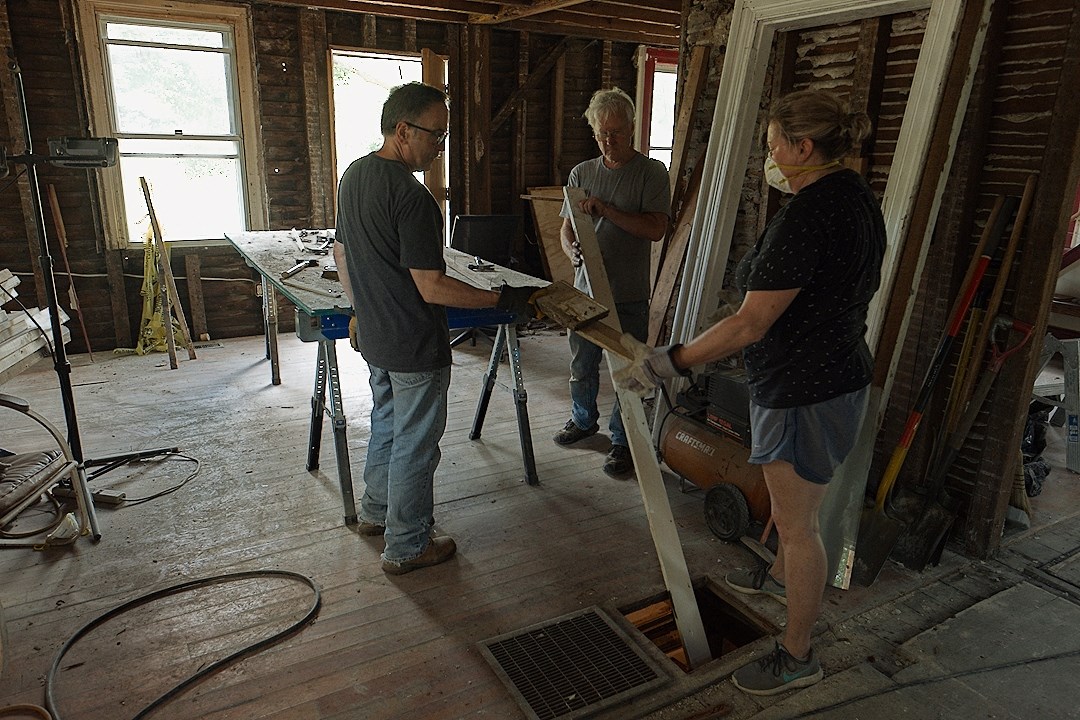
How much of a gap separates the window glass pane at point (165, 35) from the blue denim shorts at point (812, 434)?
17.3 ft

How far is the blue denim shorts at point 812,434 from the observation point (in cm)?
182

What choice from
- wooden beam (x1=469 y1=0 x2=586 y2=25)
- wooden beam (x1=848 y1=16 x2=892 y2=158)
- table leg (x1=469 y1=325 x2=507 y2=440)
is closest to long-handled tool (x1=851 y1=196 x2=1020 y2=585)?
wooden beam (x1=848 y1=16 x2=892 y2=158)

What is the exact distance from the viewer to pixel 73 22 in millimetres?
Result: 4852

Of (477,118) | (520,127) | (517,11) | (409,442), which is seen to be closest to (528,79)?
(520,127)

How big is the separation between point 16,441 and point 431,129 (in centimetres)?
293

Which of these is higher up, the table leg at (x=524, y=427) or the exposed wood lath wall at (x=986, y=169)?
the exposed wood lath wall at (x=986, y=169)

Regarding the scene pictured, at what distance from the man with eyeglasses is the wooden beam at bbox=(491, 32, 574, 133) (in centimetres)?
436

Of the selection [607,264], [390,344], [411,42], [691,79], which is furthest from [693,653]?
[411,42]

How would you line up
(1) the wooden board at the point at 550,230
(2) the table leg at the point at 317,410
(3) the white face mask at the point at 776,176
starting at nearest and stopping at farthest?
(3) the white face mask at the point at 776,176, (2) the table leg at the point at 317,410, (1) the wooden board at the point at 550,230

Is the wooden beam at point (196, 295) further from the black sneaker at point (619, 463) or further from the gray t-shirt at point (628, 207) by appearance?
the black sneaker at point (619, 463)

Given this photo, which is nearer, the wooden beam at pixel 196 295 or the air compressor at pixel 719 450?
the air compressor at pixel 719 450

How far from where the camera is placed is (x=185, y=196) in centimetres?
556

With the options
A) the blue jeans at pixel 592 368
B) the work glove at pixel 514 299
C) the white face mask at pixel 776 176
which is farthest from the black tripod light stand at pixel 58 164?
the white face mask at pixel 776 176

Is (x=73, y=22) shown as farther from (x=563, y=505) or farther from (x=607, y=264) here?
(x=563, y=505)
